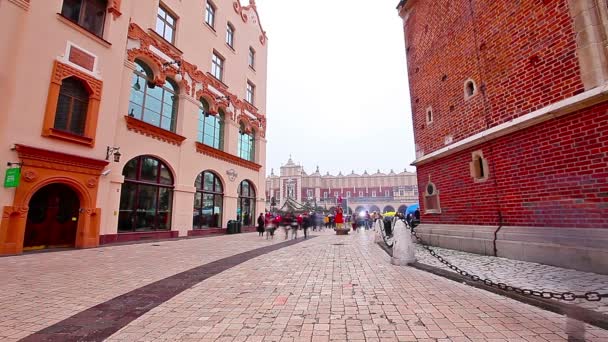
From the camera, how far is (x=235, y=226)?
18328 millimetres

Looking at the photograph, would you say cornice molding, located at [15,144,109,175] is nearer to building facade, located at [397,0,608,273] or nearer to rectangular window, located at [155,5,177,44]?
rectangular window, located at [155,5,177,44]

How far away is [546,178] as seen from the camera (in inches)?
236

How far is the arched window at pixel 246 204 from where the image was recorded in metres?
20.4

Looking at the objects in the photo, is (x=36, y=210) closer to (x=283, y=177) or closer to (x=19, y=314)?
(x=19, y=314)

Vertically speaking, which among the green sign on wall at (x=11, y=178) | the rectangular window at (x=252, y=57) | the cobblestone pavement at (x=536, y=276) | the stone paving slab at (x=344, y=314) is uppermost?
the rectangular window at (x=252, y=57)

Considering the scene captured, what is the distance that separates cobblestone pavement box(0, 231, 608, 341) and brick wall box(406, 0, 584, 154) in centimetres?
498

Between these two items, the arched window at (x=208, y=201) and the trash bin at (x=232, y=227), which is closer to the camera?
the arched window at (x=208, y=201)

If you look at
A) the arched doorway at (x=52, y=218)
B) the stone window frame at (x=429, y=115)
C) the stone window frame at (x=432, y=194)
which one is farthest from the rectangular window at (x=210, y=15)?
the stone window frame at (x=432, y=194)

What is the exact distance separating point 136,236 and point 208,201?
5067 millimetres

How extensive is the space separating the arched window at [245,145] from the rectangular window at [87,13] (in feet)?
35.7

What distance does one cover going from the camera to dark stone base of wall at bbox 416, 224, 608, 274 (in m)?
4.94

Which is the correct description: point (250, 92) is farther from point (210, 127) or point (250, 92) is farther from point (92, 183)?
point (92, 183)

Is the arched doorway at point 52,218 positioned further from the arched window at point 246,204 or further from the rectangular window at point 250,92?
the rectangular window at point 250,92

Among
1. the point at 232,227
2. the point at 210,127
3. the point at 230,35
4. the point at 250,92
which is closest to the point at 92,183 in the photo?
the point at 210,127
